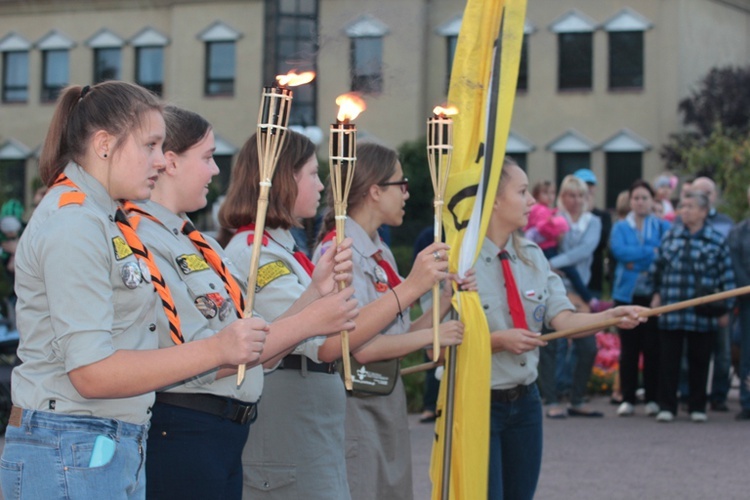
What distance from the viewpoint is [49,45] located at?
35438 millimetres

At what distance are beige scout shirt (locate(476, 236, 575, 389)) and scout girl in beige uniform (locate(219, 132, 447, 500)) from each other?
1.12m

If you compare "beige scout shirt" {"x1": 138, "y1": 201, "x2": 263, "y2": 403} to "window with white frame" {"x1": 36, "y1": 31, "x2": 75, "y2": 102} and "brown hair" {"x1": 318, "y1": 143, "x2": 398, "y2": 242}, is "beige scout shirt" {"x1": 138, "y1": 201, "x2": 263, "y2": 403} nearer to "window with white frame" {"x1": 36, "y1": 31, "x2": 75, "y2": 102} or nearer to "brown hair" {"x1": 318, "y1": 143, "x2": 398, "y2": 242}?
"brown hair" {"x1": 318, "y1": 143, "x2": 398, "y2": 242}

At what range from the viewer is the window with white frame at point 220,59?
108 ft

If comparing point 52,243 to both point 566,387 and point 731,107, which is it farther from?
point 731,107

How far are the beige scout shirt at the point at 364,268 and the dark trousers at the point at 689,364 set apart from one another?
5.89 metres

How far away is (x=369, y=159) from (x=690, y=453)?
5025mm

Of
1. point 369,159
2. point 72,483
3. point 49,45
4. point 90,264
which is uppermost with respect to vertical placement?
point 49,45

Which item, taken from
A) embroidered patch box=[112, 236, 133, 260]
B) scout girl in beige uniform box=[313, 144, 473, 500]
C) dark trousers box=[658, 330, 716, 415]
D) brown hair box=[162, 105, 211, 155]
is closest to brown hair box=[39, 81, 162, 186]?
embroidered patch box=[112, 236, 133, 260]

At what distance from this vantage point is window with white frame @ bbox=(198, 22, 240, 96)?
33000 mm

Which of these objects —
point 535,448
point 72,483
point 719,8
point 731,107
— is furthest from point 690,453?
point 719,8

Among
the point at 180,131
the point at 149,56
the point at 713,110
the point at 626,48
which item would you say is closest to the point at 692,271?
the point at 180,131

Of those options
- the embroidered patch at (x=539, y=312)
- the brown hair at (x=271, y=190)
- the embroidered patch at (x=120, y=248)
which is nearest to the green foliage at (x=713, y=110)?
the embroidered patch at (x=539, y=312)

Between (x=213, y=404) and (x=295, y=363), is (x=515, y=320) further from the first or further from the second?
(x=213, y=404)

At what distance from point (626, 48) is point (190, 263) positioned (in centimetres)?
2779
